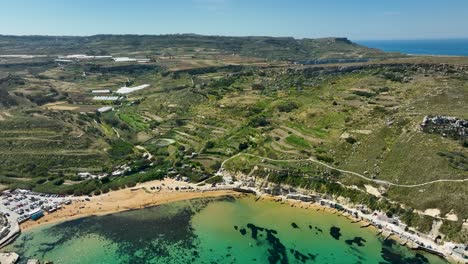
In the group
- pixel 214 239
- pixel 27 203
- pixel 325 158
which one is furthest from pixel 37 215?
pixel 325 158

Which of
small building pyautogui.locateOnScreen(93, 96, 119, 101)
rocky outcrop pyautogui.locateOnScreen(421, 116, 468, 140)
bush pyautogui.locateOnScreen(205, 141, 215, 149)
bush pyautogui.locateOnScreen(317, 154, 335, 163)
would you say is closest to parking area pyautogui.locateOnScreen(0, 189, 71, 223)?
bush pyautogui.locateOnScreen(205, 141, 215, 149)

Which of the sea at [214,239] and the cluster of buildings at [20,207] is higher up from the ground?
the cluster of buildings at [20,207]

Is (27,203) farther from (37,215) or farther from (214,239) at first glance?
(214,239)

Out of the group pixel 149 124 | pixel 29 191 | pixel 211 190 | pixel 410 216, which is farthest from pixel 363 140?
pixel 29 191

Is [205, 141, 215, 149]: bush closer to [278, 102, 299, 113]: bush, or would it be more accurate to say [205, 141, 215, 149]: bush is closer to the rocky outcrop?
[278, 102, 299, 113]: bush

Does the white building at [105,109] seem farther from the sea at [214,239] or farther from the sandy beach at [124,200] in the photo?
the sea at [214,239]

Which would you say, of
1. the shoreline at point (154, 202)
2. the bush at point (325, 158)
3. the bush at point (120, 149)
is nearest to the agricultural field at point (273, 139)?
the bush at point (325, 158)

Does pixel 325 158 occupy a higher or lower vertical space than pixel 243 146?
higher
